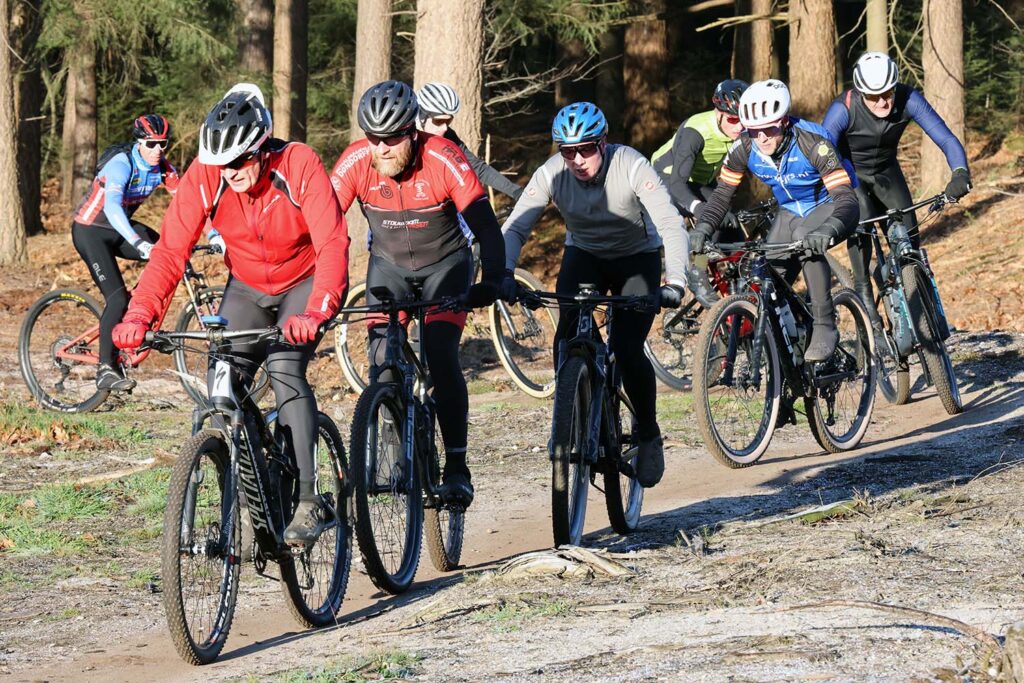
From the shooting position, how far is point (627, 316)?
25.6 ft

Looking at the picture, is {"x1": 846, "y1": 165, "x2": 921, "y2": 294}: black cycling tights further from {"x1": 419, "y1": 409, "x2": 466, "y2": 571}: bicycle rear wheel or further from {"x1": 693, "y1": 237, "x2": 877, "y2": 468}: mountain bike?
{"x1": 419, "y1": 409, "x2": 466, "y2": 571}: bicycle rear wheel

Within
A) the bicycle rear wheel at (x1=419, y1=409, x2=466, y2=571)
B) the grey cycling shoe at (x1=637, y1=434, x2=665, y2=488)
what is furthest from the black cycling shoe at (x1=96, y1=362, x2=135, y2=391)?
the grey cycling shoe at (x1=637, y1=434, x2=665, y2=488)

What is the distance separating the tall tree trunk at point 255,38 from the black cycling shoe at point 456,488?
19505 millimetres

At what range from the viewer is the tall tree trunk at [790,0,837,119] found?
21141 millimetres

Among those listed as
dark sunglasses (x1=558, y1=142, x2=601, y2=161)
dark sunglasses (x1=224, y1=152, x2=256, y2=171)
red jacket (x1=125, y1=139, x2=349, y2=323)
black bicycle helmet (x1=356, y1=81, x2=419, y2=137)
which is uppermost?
black bicycle helmet (x1=356, y1=81, x2=419, y2=137)

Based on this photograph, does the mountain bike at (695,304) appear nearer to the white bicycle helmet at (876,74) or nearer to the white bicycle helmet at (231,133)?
the white bicycle helmet at (876,74)

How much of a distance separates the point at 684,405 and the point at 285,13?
52.5 feet

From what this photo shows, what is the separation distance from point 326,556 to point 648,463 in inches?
82.8

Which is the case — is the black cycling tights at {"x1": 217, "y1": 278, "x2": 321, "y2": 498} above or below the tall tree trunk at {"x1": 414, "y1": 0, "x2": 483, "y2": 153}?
below

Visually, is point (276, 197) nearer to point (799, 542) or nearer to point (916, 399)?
point (799, 542)

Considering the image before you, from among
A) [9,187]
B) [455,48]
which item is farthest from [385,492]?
[9,187]

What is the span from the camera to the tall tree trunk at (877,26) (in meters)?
20.4

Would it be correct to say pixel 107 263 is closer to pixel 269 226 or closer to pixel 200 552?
pixel 269 226

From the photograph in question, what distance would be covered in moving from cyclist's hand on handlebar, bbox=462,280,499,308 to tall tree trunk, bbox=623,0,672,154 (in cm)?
2005
